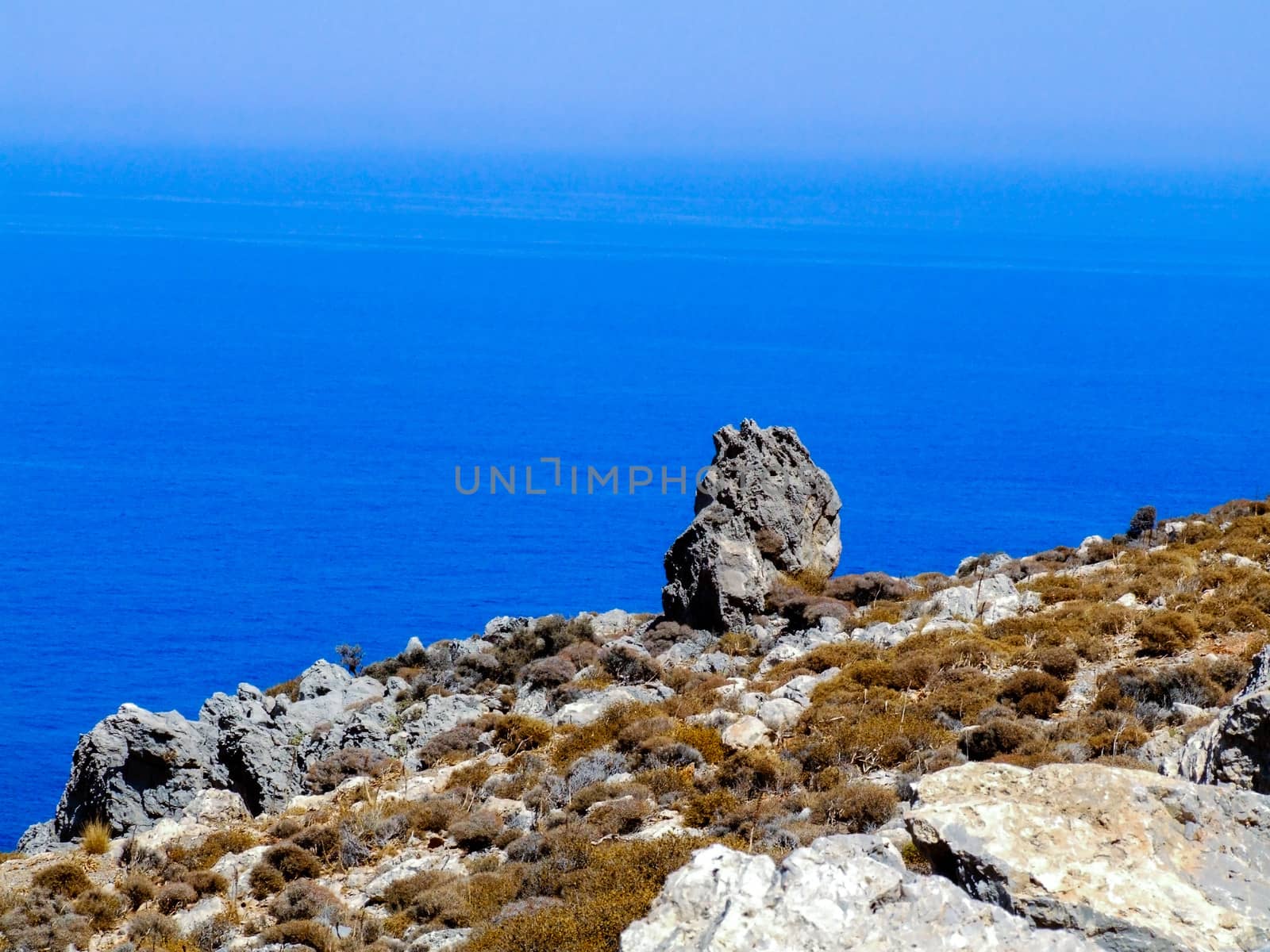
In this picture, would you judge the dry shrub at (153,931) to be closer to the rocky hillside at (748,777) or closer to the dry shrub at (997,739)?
the rocky hillside at (748,777)

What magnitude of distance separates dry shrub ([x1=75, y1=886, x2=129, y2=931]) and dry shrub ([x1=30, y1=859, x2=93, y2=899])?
1.08ft

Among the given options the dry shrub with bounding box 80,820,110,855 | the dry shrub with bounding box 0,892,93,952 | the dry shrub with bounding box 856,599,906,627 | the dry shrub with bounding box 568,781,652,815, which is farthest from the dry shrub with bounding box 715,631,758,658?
the dry shrub with bounding box 0,892,93,952

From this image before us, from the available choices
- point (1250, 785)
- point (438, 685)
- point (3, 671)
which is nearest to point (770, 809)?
point (1250, 785)

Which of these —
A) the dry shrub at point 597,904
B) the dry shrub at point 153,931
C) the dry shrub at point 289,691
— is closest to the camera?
the dry shrub at point 597,904

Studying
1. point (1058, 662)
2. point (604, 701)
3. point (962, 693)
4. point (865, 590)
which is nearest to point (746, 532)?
point (865, 590)

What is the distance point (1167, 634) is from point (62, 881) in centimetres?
1351

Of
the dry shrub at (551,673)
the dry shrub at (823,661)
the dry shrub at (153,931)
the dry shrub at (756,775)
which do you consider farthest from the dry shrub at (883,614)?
the dry shrub at (153,931)

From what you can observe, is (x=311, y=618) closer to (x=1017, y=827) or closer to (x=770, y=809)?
(x=770, y=809)

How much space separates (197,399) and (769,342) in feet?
246

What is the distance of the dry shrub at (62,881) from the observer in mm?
13867

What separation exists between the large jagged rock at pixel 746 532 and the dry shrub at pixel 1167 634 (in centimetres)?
786

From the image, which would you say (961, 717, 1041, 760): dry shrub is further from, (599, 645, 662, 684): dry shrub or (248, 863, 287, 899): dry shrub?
(248, 863, 287, 899): dry shrub

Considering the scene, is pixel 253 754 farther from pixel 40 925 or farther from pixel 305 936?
pixel 305 936

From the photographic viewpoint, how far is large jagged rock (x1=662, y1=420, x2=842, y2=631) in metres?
23.5
